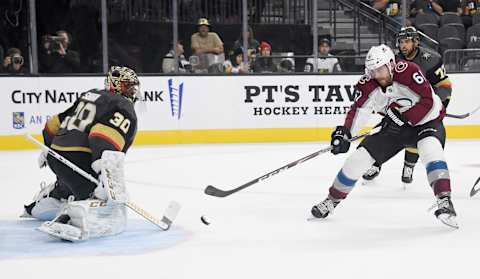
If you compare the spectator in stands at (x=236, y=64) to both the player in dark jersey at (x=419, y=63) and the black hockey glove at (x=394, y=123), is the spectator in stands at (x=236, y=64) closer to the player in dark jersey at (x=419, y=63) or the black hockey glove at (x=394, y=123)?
the player in dark jersey at (x=419, y=63)

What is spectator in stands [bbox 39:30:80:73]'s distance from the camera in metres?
8.39

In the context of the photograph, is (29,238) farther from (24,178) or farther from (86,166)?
(24,178)

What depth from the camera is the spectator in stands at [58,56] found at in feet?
27.5

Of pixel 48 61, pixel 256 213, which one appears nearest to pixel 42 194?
pixel 256 213

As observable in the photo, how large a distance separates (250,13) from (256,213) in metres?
4.99

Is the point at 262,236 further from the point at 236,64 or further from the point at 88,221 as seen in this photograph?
the point at 236,64

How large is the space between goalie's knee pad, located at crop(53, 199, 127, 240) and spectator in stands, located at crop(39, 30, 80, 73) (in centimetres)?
498

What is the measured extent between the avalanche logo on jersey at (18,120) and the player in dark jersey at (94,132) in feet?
14.4

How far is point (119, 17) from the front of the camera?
8.75 meters

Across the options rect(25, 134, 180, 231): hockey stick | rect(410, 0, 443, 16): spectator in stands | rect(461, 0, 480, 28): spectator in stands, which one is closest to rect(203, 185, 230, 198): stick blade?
rect(25, 134, 180, 231): hockey stick

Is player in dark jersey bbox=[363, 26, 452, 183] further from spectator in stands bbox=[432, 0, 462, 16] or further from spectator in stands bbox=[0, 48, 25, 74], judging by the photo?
spectator in stands bbox=[432, 0, 462, 16]

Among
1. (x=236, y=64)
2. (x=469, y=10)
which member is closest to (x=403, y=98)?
(x=236, y=64)

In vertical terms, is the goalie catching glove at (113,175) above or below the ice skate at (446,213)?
above

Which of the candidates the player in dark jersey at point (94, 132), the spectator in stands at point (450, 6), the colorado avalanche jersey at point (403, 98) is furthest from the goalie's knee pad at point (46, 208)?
the spectator in stands at point (450, 6)
